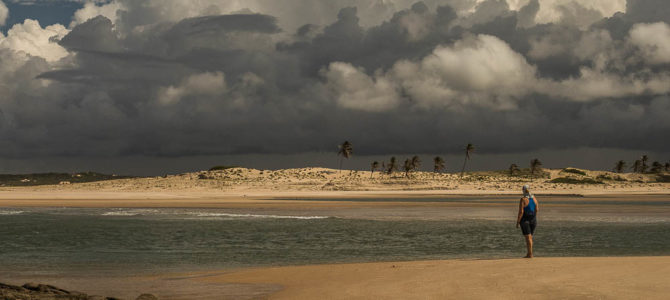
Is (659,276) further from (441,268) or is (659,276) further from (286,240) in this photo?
(286,240)

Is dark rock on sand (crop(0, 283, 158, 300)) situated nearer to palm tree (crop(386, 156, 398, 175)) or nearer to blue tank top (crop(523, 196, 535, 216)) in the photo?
blue tank top (crop(523, 196, 535, 216))

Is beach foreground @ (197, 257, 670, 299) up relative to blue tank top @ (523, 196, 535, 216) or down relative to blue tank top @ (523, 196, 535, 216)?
down

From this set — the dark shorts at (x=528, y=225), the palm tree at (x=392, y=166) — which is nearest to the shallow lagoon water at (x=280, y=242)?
the dark shorts at (x=528, y=225)

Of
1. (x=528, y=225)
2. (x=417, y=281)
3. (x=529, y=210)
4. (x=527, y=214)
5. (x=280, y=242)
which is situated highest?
(x=529, y=210)

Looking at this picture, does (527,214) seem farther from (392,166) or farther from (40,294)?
(392,166)

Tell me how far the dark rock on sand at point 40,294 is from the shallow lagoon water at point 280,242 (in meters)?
4.74

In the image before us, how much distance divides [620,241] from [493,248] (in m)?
7.42

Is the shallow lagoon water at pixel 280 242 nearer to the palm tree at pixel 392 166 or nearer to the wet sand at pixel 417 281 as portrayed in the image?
the wet sand at pixel 417 281

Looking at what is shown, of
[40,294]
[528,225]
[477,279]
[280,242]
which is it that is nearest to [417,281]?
[477,279]

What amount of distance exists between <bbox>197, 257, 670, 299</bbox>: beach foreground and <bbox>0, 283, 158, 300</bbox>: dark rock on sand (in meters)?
3.95

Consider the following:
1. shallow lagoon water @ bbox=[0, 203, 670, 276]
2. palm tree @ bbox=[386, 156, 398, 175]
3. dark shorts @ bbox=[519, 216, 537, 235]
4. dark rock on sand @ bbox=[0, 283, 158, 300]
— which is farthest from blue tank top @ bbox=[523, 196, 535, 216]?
palm tree @ bbox=[386, 156, 398, 175]

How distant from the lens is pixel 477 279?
15.2 metres

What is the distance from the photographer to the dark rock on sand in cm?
1391

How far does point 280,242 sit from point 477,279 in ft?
50.6
